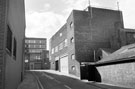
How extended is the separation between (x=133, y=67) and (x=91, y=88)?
15.2ft

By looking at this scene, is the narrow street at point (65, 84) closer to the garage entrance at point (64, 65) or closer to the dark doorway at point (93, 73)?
the dark doorway at point (93, 73)

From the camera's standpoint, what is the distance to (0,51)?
6.48 meters

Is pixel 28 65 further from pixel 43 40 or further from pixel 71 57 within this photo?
pixel 71 57

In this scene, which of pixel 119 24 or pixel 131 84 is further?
pixel 119 24

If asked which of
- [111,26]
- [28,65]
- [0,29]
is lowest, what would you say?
[28,65]

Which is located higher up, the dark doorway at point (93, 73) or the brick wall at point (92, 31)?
→ the brick wall at point (92, 31)

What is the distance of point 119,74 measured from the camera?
15.8 m

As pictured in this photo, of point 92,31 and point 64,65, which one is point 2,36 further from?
point 64,65

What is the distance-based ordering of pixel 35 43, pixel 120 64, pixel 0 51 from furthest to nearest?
pixel 35 43 → pixel 120 64 → pixel 0 51

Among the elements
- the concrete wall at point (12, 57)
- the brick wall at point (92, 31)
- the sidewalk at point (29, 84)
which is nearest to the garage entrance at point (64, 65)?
the brick wall at point (92, 31)

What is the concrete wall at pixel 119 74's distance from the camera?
46.3ft

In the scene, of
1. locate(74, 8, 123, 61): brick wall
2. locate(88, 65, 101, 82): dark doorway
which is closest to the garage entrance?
locate(74, 8, 123, 61): brick wall

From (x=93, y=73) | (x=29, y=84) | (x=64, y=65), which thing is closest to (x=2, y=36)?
(x=29, y=84)

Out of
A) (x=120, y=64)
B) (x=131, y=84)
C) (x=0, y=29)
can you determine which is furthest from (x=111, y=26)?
(x=0, y=29)
